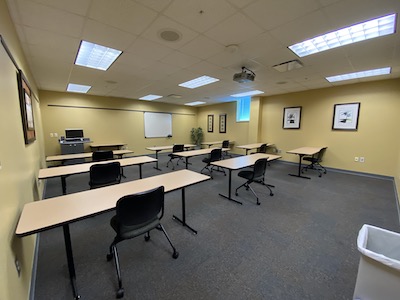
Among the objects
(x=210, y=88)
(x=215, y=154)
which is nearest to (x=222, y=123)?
(x=210, y=88)

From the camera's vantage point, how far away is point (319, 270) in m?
1.69

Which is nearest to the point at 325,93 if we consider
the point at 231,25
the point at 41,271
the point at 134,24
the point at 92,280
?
the point at 231,25

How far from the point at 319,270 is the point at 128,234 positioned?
1.93 m

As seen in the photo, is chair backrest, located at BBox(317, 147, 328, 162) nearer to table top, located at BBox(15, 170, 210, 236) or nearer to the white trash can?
the white trash can

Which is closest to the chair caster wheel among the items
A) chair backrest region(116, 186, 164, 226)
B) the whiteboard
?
chair backrest region(116, 186, 164, 226)

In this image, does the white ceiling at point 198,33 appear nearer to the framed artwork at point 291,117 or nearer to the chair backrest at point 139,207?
the chair backrest at point 139,207

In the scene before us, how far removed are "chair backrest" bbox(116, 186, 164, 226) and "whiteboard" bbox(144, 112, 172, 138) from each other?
687 cm

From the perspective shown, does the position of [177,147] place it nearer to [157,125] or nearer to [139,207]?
[157,125]

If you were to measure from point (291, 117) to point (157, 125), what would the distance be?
5.97 metres

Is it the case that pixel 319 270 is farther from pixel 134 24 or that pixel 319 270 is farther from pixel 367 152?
pixel 367 152

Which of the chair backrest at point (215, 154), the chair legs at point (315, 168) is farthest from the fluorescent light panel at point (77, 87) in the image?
the chair legs at point (315, 168)

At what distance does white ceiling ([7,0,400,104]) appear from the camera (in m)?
1.78

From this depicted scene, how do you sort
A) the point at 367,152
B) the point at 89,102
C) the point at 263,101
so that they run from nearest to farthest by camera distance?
the point at 367,152 → the point at 89,102 → the point at 263,101

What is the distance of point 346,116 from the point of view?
195 inches
